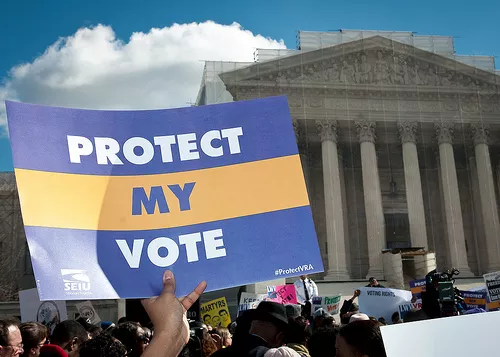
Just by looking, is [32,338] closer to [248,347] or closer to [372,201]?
[248,347]

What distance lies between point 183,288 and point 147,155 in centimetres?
84

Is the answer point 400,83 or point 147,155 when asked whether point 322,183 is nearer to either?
point 400,83

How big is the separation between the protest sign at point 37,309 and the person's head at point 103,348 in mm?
9189

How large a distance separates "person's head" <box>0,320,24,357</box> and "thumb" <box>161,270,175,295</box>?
55.7 inches

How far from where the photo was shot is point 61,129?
374 centimetres

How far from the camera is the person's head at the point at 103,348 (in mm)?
4344

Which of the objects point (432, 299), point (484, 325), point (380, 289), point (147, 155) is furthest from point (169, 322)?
point (380, 289)

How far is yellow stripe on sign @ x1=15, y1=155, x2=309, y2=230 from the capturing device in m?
3.54

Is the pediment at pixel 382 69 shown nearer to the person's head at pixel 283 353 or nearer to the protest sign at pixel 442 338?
the person's head at pixel 283 353

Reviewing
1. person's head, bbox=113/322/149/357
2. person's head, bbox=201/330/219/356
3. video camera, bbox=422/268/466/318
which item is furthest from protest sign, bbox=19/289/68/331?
person's head, bbox=113/322/149/357

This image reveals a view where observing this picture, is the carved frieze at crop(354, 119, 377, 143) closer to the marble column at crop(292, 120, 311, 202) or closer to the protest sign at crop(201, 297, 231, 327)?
Answer: the marble column at crop(292, 120, 311, 202)

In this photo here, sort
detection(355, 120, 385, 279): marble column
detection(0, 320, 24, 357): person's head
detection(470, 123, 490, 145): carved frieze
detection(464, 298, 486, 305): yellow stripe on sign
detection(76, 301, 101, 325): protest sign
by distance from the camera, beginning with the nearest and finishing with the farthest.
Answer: detection(0, 320, 24, 357): person's head < detection(76, 301, 101, 325): protest sign < detection(464, 298, 486, 305): yellow stripe on sign < detection(355, 120, 385, 279): marble column < detection(470, 123, 490, 145): carved frieze

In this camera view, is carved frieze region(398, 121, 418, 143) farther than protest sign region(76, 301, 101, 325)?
Yes

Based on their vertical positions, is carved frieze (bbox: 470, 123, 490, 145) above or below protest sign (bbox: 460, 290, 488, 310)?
above
